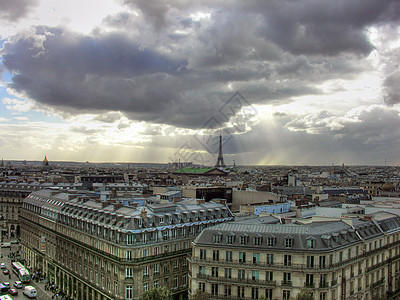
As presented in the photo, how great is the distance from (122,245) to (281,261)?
24492mm

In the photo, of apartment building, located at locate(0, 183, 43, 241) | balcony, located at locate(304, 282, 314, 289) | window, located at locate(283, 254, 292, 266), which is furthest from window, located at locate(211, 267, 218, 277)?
apartment building, located at locate(0, 183, 43, 241)

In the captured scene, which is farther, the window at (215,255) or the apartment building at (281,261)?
the window at (215,255)

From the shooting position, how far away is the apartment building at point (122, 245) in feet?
198

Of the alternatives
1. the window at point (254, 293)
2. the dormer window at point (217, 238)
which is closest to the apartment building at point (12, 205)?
the dormer window at point (217, 238)

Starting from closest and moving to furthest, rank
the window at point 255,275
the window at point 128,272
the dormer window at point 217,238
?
the window at point 255,275 < the dormer window at point 217,238 < the window at point 128,272

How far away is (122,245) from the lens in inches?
2363

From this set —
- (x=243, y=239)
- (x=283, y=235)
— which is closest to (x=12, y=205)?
(x=243, y=239)

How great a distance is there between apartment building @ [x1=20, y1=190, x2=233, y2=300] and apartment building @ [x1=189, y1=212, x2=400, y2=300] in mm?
8880

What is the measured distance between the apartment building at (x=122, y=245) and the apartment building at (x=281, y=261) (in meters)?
8.88

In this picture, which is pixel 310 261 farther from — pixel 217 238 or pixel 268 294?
pixel 217 238

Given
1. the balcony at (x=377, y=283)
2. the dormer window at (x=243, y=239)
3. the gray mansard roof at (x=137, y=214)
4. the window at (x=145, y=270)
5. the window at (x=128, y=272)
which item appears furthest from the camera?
the balcony at (x=377, y=283)

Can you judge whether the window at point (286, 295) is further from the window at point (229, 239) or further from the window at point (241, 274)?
the window at point (229, 239)

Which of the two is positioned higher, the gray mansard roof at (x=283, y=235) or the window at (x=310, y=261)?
the gray mansard roof at (x=283, y=235)

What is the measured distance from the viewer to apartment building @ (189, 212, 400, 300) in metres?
51.6
